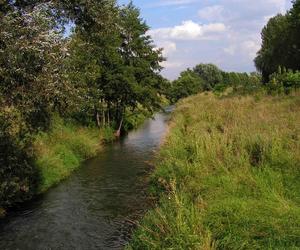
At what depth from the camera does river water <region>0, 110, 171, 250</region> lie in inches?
505

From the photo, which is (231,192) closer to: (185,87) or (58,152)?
(58,152)

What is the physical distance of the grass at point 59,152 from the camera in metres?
20.9

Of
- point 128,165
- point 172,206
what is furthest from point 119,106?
point 172,206

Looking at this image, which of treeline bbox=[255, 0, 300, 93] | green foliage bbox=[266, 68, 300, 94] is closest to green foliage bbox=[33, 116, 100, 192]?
green foliage bbox=[266, 68, 300, 94]

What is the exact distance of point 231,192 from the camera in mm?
10680

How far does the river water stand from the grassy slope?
173 centimetres

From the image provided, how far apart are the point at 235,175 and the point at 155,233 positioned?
349cm

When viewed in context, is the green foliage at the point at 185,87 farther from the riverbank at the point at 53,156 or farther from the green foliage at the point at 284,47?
the riverbank at the point at 53,156

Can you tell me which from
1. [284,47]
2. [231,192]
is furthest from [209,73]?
[231,192]

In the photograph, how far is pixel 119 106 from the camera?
4328 centimetres

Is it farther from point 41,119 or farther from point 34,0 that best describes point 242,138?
point 34,0

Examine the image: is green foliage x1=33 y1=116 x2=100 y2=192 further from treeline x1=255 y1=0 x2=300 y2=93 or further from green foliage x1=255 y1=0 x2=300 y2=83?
green foliage x1=255 y1=0 x2=300 y2=83

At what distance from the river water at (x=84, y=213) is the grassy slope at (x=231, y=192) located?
1.73 metres

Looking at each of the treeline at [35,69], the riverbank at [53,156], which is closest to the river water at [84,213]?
the riverbank at [53,156]
